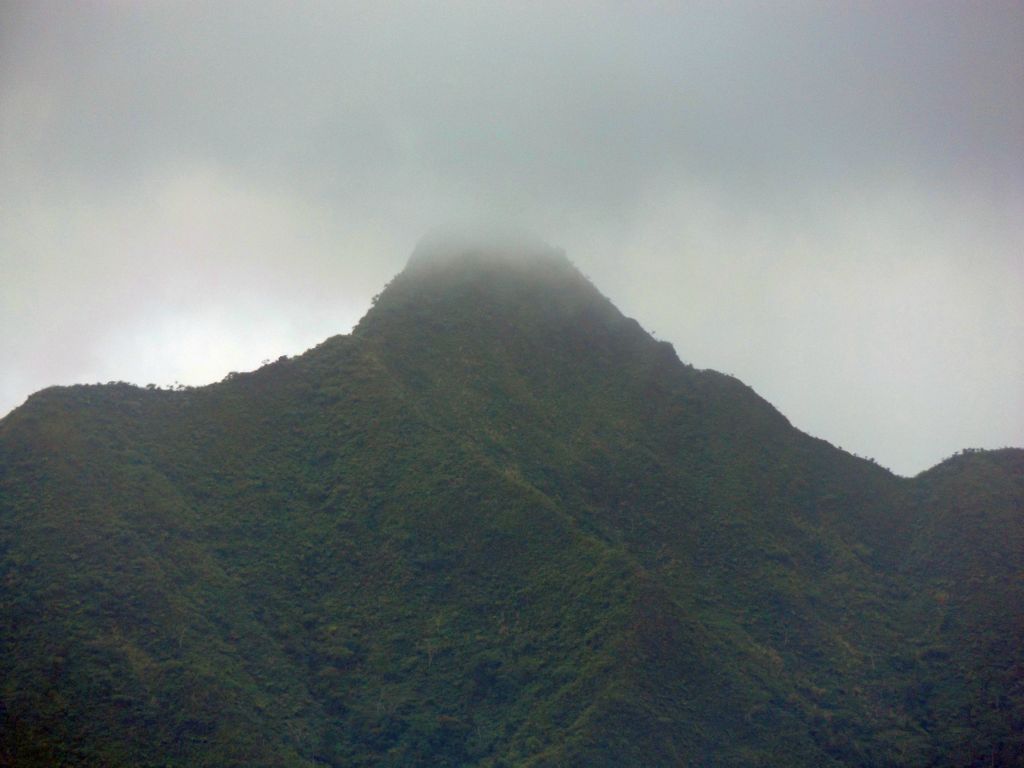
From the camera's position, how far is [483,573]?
48.3 metres

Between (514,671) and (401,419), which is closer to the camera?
(514,671)

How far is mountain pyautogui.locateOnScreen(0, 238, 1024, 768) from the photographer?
131 ft

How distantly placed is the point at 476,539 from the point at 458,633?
204 inches

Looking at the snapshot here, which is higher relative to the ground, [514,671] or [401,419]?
[401,419]

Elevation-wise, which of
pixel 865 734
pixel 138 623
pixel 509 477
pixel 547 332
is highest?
pixel 547 332

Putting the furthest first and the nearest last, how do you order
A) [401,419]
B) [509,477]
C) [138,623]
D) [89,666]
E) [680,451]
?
1. [680,451]
2. [401,419]
3. [509,477]
4. [138,623]
5. [89,666]

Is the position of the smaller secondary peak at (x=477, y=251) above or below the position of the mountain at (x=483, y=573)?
above

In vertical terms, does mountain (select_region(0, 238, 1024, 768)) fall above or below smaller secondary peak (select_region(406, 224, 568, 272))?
below

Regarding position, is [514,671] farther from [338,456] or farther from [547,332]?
[547,332]

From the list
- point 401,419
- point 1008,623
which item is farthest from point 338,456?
point 1008,623

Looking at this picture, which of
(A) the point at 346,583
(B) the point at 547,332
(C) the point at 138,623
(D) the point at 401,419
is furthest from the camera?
(B) the point at 547,332

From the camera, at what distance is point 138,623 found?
40250 mm

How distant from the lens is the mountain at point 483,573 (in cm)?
3991

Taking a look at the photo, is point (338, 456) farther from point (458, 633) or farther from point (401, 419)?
point (458, 633)
